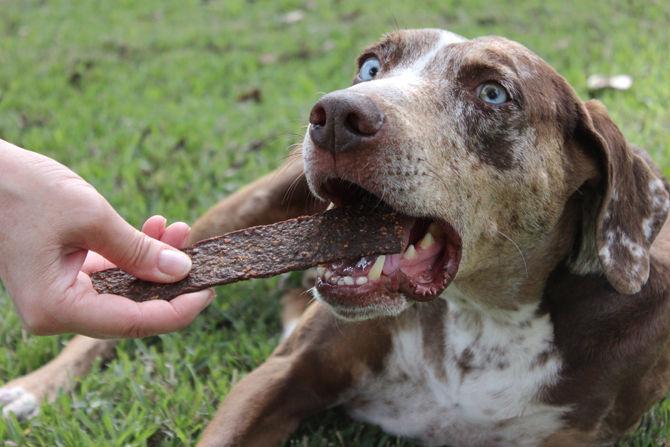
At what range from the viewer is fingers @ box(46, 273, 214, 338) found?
2.67 m

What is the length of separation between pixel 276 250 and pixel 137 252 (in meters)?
0.49

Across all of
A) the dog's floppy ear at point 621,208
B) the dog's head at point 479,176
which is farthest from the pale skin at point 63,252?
the dog's floppy ear at point 621,208

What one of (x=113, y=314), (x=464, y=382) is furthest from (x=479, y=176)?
(x=113, y=314)

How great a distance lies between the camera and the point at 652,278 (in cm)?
346

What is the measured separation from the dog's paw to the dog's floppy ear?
2467 millimetres

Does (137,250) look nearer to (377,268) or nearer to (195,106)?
(377,268)

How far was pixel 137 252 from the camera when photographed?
2.76 meters

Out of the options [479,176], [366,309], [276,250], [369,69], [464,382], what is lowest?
[464,382]

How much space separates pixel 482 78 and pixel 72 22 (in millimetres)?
7251

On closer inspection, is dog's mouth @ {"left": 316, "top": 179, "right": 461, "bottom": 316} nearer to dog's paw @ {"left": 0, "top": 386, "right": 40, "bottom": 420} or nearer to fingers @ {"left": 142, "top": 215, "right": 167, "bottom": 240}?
fingers @ {"left": 142, "top": 215, "right": 167, "bottom": 240}

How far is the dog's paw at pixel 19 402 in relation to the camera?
12.7ft

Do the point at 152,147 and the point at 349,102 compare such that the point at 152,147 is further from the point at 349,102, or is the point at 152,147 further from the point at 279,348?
the point at 349,102

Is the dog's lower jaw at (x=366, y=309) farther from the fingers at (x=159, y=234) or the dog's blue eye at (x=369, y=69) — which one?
the dog's blue eye at (x=369, y=69)

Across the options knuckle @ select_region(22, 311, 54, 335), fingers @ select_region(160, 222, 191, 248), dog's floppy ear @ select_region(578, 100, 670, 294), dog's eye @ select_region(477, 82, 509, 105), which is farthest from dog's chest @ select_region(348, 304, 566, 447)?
knuckle @ select_region(22, 311, 54, 335)
